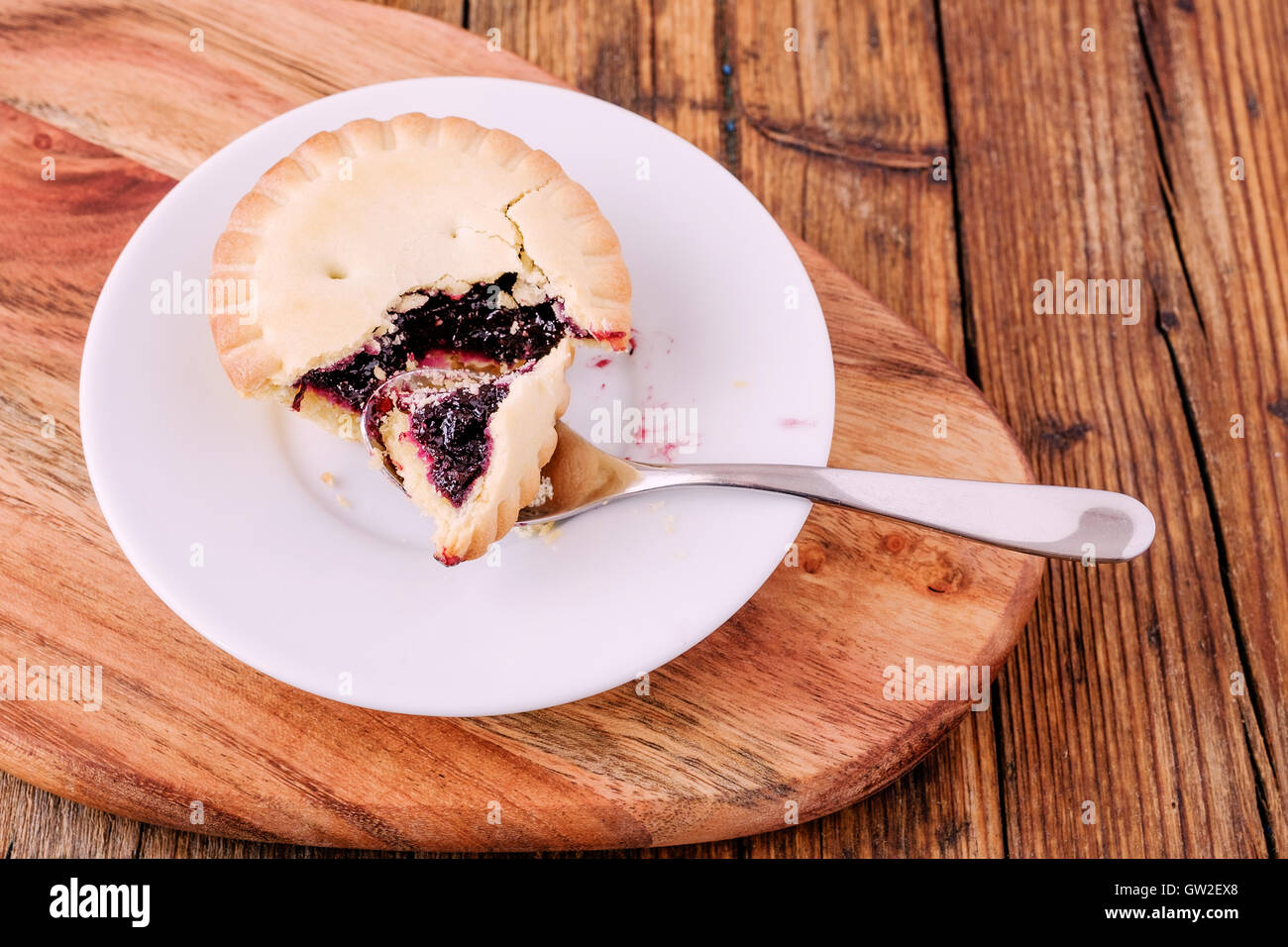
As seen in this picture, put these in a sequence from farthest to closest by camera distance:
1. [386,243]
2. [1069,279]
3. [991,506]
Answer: [1069,279] < [386,243] < [991,506]

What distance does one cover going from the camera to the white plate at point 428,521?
1.96 meters

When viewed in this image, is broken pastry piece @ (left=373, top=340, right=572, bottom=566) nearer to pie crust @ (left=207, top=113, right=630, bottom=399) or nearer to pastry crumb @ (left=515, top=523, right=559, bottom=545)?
pastry crumb @ (left=515, top=523, right=559, bottom=545)

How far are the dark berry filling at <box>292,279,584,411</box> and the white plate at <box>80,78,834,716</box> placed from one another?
0.12 metres

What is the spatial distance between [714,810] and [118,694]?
1166 millimetres

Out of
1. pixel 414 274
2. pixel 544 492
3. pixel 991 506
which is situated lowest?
pixel 991 506

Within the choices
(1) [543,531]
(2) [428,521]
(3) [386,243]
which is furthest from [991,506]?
(3) [386,243]

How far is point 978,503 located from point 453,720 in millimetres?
1081

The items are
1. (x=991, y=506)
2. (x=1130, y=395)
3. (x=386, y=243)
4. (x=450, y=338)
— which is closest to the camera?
(x=991, y=506)

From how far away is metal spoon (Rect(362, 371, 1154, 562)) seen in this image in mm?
2020

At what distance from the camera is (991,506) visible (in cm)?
204

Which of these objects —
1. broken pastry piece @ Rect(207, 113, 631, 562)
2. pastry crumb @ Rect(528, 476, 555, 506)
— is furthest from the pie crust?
pastry crumb @ Rect(528, 476, 555, 506)

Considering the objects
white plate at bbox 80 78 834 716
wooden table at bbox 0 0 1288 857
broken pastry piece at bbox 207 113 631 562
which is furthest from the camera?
wooden table at bbox 0 0 1288 857

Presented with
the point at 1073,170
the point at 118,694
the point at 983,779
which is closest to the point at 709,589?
the point at 983,779

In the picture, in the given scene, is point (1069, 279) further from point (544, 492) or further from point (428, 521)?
point (428, 521)
